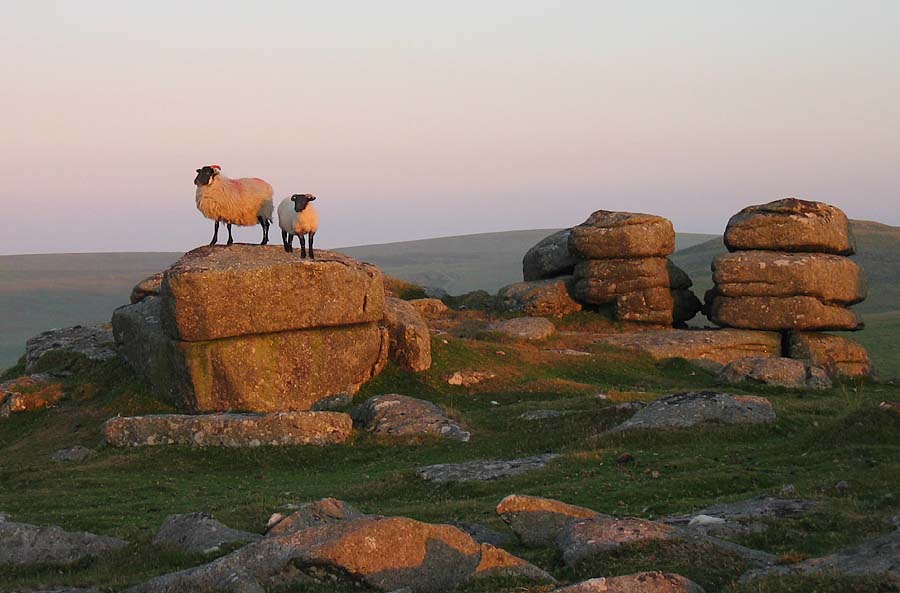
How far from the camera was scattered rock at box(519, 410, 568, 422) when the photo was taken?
32391mm

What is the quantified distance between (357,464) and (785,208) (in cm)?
3137

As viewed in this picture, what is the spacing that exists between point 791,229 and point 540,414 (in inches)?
953

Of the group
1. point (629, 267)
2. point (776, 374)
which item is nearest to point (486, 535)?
point (776, 374)

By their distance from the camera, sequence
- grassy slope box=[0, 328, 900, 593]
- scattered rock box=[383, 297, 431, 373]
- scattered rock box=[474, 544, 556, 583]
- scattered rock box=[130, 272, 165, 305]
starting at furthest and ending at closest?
scattered rock box=[130, 272, 165, 305] → scattered rock box=[383, 297, 431, 373] → grassy slope box=[0, 328, 900, 593] → scattered rock box=[474, 544, 556, 583]

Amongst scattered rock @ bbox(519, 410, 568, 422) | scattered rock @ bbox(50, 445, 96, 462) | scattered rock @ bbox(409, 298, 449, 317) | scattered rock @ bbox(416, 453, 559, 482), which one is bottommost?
scattered rock @ bbox(50, 445, 96, 462)

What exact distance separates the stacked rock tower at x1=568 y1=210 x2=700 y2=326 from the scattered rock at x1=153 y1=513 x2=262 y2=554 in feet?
124

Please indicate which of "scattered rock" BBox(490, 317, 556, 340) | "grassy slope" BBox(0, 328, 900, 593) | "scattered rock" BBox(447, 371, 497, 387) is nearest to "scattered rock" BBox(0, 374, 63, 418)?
"grassy slope" BBox(0, 328, 900, 593)

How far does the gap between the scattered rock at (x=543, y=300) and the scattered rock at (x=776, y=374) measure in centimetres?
1516

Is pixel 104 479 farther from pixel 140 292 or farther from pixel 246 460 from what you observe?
pixel 140 292

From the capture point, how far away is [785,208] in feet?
171

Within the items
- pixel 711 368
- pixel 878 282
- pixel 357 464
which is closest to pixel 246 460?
pixel 357 464

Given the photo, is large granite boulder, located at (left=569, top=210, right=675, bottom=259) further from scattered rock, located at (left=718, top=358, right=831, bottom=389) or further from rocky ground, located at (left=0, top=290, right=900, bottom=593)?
scattered rock, located at (left=718, top=358, right=831, bottom=389)

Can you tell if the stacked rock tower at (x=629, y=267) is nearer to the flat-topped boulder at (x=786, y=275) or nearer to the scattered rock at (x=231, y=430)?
the flat-topped boulder at (x=786, y=275)

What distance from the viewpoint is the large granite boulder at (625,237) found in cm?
5369
